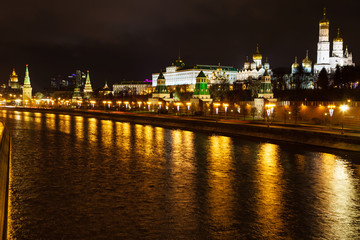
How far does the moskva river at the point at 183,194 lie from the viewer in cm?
880

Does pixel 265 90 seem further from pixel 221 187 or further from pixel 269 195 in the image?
pixel 269 195

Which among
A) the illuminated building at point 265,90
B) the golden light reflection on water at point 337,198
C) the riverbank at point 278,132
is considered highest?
the illuminated building at point 265,90

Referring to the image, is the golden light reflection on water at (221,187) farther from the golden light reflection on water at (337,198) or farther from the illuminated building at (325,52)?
the illuminated building at (325,52)

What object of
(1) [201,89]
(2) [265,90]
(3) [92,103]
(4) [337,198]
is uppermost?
(1) [201,89]

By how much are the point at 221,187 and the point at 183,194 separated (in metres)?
1.61

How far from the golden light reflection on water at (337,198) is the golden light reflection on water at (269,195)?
45.7 inches

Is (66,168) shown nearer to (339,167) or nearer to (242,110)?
(339,167)

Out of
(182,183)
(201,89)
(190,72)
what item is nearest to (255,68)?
(190,72)

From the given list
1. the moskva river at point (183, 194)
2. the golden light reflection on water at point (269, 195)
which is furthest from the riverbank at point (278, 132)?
the golden light reflection on water at point (269, 195)

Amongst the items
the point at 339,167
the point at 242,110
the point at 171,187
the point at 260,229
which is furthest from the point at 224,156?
the point at 242,110

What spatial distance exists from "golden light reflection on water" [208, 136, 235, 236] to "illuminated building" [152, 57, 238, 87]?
12588 centimetres

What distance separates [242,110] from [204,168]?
31.6 metres

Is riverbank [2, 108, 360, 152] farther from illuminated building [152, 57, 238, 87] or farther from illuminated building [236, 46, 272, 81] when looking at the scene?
illuminated building [152, 57, 238, 87]

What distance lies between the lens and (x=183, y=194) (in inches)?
468
